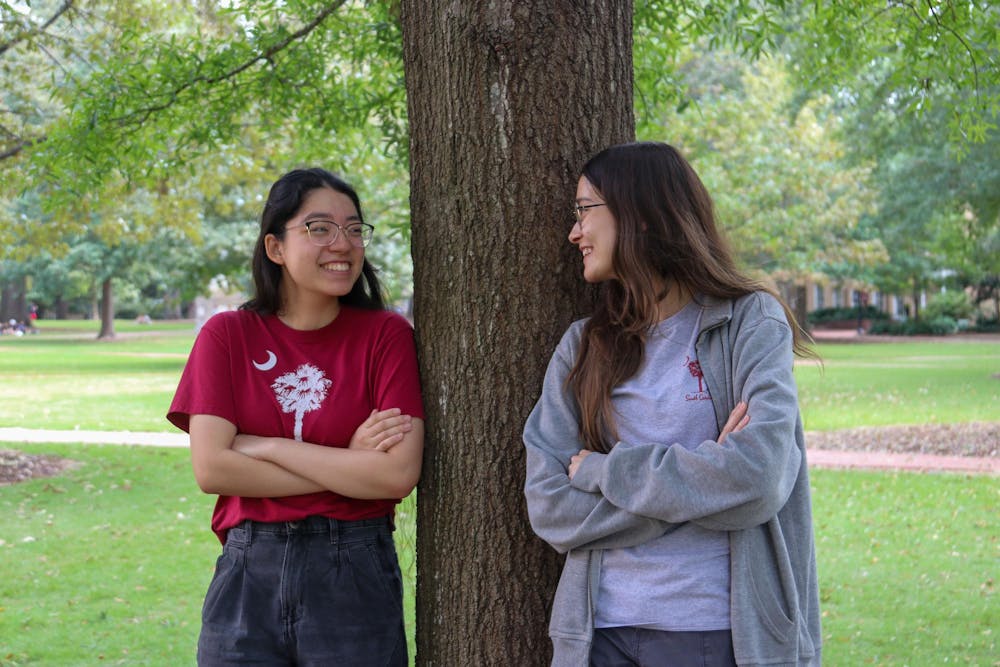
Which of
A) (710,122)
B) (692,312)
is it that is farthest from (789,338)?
(710,122)

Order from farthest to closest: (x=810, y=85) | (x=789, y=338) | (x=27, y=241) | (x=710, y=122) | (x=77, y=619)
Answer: (x=710, y=122), (x=27, y=241), (x=810, y=85), (x=77, y=619), (x=789, y=338)

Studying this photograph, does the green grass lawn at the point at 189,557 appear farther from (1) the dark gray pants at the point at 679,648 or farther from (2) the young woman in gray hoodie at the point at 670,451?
(1) the dark gray pants at the point at 679,648

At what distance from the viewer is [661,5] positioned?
239 inches

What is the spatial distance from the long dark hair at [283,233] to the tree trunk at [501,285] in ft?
0.78

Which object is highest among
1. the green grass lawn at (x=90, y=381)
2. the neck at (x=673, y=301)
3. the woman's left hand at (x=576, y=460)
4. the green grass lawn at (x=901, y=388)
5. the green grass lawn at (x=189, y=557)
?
the neck at (x=673, y=301)

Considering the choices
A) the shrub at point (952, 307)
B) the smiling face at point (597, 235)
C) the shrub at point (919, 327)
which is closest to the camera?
the smiling face at point (597, 235)

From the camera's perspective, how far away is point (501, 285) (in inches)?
121

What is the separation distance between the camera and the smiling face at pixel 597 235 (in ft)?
8.82

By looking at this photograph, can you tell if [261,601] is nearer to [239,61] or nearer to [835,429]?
[239,61]

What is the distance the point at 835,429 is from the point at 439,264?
1310cm

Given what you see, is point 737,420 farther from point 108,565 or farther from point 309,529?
point 108,565

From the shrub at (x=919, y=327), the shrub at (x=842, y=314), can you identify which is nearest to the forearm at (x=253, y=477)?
the shrub at (x=919, y=327)

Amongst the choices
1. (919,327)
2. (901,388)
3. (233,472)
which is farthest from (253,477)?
(919,327)

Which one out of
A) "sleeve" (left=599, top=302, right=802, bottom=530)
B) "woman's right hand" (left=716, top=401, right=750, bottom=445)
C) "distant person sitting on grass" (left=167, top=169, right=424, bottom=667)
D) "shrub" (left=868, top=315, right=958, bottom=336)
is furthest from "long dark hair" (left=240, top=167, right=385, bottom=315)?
"shrub" (left=868, top=315, right=958, bottom=336)
